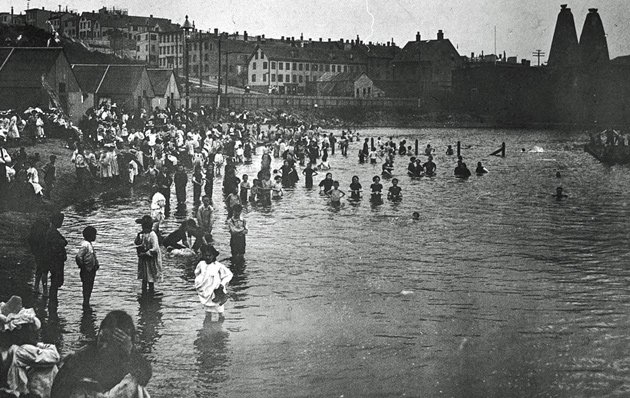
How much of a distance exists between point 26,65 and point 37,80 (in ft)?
7.12

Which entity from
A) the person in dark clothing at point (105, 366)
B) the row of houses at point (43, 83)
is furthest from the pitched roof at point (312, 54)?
the person in dark clothing at point (105, 366)

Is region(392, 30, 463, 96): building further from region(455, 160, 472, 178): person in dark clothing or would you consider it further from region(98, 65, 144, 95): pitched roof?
region(455, 160, 472, 178): person in dark clothing

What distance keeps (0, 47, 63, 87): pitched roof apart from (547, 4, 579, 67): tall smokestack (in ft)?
293

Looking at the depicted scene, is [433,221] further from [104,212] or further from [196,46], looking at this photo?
[196,46]

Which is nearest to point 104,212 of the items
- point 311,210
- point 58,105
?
point 311,210

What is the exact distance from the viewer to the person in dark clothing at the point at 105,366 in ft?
18.3

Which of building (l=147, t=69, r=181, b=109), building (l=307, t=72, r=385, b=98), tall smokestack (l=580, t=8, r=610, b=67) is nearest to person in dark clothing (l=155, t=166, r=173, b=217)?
building (l=147, t=69, r=181, b=109)

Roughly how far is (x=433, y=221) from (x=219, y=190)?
1121 centimetres

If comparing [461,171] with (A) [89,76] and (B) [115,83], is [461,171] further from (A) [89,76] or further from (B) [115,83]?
(A) [89,76]

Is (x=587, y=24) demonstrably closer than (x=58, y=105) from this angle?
No

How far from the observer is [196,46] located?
439 feet

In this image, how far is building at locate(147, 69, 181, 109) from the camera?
244 ft

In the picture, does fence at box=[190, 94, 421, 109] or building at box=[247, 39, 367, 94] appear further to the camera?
building at box=[247, 39, 367, 94]

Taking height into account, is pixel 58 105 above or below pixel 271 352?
above
